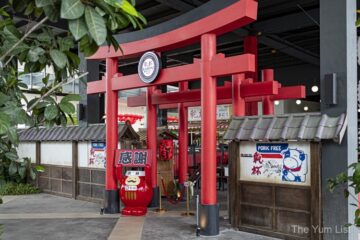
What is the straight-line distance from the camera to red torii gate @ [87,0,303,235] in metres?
7.11

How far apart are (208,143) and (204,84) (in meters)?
1.17

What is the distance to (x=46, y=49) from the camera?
244 cm

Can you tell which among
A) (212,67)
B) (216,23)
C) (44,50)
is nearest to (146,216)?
(212,67)

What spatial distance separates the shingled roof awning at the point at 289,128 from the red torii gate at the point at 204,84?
0.63 m

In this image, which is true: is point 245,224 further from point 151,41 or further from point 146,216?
point 151,41

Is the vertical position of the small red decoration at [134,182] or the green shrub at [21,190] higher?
the small red decoration at [134,182]

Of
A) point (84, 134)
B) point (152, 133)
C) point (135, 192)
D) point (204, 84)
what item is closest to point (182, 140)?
point (152, 133)

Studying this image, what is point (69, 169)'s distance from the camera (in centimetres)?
1250

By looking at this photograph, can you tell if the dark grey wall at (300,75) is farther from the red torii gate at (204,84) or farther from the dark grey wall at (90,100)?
the dark grey wall at (90,100)

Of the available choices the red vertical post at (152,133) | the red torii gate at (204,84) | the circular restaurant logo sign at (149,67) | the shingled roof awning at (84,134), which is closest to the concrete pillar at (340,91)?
the red torii gate at (204,84)

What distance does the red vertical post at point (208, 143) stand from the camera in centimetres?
750

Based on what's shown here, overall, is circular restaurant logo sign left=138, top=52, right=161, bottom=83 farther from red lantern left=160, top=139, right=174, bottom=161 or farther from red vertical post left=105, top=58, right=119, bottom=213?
red lantern left=160, top=139, right=174, bottom=161

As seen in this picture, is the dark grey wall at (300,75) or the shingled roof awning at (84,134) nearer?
the shingled roof awning at (84,134)

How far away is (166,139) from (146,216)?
367 centimetres
